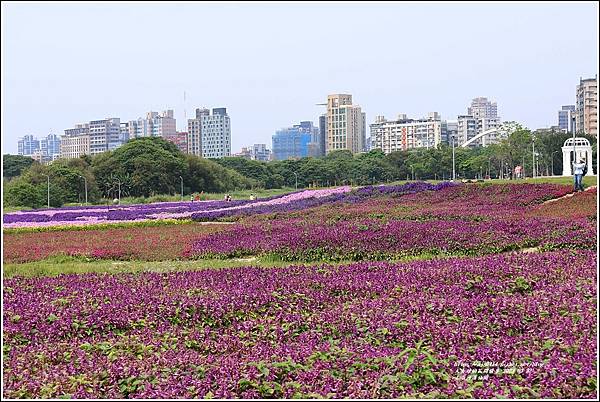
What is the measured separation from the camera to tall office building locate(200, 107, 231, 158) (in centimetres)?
7952

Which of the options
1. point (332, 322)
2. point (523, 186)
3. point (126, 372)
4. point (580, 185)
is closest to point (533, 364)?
point (332, 322)

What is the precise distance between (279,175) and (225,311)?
200ft

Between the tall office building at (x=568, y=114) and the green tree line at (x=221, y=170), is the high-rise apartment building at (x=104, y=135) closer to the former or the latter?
the green tree line at (x=221, y=170)

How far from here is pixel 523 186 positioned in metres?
23.1

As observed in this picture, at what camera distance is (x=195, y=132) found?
297ft

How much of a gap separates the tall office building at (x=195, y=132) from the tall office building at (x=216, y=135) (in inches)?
21.5

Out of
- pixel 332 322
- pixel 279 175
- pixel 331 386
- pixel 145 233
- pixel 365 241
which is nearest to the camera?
pixel 331 386

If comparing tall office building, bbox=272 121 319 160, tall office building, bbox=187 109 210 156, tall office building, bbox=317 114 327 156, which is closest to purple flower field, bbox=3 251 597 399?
tall office building, bbox=187 109 210 156

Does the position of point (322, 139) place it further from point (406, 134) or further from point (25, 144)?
point (25, 144)

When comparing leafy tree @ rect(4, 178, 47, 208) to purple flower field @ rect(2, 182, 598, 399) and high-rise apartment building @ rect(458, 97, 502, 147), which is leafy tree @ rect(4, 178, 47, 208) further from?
high-rise apartment building @ rect(458, 97, 502, 147)

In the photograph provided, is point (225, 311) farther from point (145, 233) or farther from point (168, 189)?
point (168, 189)

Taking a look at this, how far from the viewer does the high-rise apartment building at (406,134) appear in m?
112

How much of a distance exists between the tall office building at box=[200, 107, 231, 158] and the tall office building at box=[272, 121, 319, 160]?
12079 millimetres

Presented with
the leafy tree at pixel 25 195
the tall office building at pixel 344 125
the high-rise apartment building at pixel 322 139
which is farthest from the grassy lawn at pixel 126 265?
the high-rise apartment building at pixel 322 139
